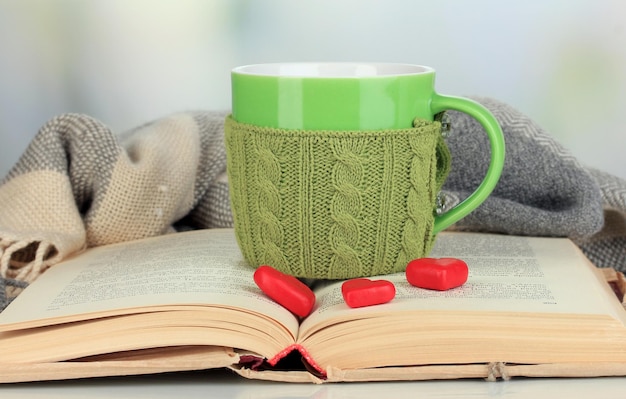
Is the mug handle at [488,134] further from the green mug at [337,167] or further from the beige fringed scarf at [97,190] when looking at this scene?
the beige fringed scarf at [97,190]

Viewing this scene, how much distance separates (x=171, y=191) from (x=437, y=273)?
0.40 meters

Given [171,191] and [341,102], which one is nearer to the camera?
[341,102]

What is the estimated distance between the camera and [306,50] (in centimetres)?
127

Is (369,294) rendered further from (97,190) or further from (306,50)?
(306,50)

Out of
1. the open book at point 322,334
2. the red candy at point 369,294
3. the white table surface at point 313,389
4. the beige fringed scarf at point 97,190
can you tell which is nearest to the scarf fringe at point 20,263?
the beige fringed scarf at point 97,190

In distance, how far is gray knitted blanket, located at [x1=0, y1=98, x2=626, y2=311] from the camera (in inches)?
35.6

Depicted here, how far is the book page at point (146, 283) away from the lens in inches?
25.7

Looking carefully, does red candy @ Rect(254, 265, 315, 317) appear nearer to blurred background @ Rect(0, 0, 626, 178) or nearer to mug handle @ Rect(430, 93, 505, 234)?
mug handle @ Rect(430, 93, 505, 234)

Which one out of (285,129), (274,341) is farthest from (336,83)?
(274,341)

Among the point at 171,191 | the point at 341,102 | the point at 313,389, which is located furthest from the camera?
the point at 171,191

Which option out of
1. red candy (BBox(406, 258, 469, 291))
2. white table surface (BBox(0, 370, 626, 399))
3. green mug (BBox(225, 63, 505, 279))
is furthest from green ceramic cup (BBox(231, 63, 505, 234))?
white table surface (BBox(0, 370, 626, 399))

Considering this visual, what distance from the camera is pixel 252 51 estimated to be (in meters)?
1.28

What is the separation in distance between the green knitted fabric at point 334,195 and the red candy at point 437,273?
4cm

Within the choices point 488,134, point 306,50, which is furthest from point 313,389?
Answer: point 306,50
